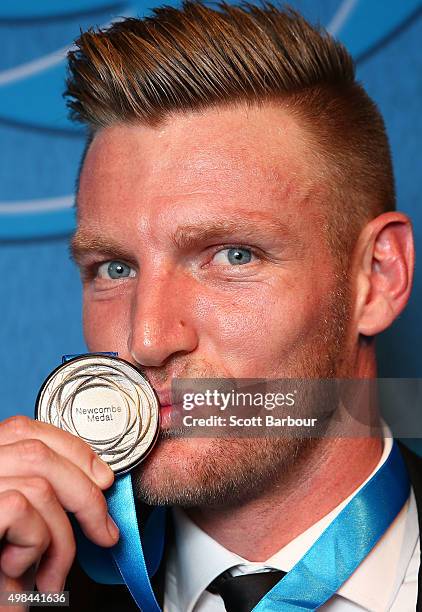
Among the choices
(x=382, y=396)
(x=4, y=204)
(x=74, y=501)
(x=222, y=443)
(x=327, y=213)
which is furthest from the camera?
(x=4, y=204)

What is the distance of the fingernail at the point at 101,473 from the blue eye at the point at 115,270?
493mm

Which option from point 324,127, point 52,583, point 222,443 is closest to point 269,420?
point 222,443

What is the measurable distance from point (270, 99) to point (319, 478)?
85cm

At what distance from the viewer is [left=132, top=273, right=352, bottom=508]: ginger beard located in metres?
1.81

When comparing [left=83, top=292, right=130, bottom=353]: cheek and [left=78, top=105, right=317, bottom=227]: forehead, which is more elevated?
[left=78, top=105, right=317, bottom=227]: forehead

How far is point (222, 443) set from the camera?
184 centimetres

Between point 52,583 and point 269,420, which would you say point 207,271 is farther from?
point 52,583

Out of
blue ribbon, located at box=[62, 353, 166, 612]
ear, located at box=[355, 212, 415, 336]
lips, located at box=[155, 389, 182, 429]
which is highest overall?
ear, located at box=[355, 212, 415, 336]

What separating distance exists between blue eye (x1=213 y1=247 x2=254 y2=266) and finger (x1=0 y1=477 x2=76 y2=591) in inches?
24.3

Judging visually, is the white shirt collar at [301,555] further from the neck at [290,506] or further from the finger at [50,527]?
the finger at [50,527]

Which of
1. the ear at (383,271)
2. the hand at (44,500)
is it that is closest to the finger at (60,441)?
the hand at (44,500)

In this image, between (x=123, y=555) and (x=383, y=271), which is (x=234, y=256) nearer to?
(x=383, y=271)

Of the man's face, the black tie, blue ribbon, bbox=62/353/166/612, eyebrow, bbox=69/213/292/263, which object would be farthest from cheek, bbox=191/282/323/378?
the black tie

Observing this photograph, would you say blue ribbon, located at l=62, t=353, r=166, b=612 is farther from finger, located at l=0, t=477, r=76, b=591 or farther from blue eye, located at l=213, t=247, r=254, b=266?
blue eye, located at l=213, t=247, r=254, b=266
